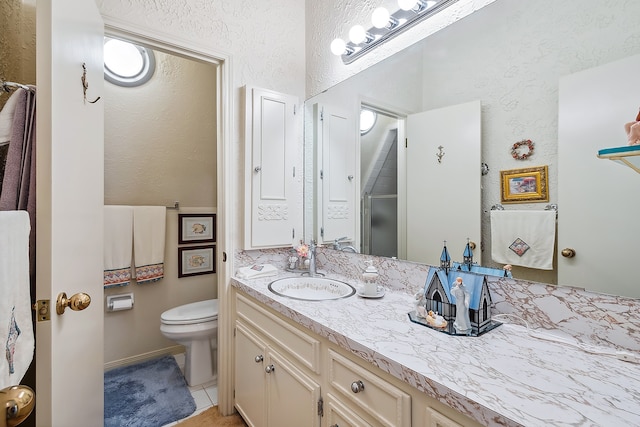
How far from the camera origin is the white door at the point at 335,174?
1.71 meters

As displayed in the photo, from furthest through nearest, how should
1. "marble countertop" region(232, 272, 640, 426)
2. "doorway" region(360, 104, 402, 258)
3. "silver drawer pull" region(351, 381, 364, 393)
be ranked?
"doorway" region(360, 104, 402, 258) < "silver drawer pull" region(351, 381, 364, 393) < "marble countertop" region(232, 272, 640, 426)

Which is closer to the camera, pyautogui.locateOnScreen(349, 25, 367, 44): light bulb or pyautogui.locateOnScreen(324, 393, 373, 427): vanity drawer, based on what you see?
pyautogui.locateOnScreen(324, 393, 373, 427): vanity drawer

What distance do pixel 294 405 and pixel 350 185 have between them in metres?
1.13

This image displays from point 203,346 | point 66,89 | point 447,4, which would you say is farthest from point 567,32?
point 203,346

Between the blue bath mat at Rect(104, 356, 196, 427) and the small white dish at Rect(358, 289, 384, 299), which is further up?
the small white dish at Rect(358, 289, 384, 299)

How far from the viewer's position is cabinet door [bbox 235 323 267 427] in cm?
135

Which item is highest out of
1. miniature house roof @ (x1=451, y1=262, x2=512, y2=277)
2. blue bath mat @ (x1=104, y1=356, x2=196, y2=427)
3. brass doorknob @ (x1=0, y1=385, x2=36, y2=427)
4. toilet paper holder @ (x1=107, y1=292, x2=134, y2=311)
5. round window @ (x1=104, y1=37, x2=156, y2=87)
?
round window @ (x1=104, y1=37, x2=156, y2=87)

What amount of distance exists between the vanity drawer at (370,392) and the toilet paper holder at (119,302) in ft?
6.14

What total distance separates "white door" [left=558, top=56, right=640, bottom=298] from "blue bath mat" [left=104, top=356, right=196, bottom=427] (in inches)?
81.0

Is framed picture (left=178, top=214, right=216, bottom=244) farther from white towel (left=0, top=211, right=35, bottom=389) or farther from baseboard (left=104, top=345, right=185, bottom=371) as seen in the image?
white towel (left=0, top=211, right=35, bottom=389)

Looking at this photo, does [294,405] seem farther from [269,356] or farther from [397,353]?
[397,353]

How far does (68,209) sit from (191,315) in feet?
4.48

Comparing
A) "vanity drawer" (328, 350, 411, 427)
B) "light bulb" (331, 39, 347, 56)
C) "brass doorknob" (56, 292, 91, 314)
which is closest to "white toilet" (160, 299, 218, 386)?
"brass doorknob" (56, 292, 91, 314)

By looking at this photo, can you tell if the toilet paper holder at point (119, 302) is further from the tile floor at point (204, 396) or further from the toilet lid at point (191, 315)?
the tile floor at point (204, 396)
